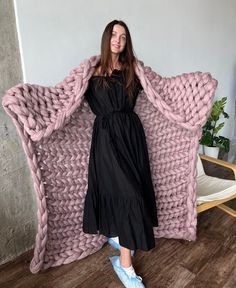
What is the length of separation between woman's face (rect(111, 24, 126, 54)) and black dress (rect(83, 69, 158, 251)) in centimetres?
9

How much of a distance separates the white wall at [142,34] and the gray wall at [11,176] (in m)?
0.05

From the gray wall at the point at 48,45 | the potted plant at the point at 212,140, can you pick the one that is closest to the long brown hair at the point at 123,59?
the gray wall at the point at 48,45

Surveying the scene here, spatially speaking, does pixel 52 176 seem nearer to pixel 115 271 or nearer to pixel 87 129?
pixel 87 129

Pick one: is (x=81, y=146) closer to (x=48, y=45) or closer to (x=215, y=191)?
(x=48, y=45)

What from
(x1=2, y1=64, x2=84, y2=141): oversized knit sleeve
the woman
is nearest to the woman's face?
the woman

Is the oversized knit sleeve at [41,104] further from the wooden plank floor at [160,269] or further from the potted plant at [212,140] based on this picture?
the potted plant at [212,140]

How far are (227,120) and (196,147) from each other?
182 cm

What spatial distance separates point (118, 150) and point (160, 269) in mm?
672

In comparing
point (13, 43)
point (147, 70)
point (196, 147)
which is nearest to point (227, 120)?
point (196, 147)

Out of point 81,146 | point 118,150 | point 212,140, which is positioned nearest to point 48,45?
point 81,146

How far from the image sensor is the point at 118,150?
1.26 meters

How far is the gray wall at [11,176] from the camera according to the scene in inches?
51.1

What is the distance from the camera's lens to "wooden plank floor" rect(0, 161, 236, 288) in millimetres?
1382

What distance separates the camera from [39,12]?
1340 millimetres
